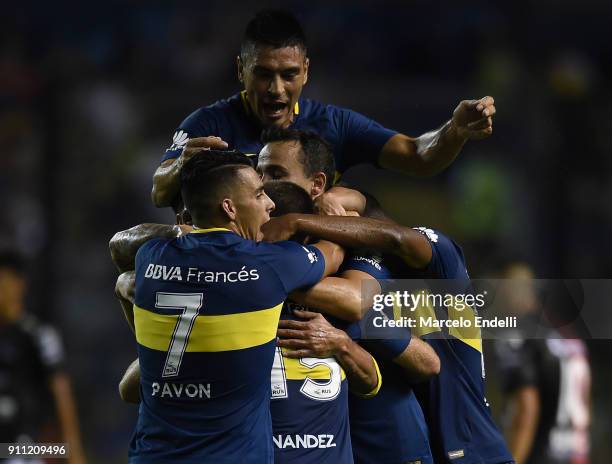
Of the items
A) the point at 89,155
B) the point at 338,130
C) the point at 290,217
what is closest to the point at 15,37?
the point at 89,155

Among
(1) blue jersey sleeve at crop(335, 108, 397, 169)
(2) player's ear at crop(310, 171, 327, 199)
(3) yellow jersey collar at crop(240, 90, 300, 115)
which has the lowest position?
(2) player's ear at crop(310, 171, 327, 199)

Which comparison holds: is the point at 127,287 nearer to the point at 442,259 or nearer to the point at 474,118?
the point at 442,259

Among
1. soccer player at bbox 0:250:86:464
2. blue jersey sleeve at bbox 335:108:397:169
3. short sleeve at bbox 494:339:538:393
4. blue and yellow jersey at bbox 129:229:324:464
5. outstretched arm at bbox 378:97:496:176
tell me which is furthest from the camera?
soccer player at bbox 0:250:86:464

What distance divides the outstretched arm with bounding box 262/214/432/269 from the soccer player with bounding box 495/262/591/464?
2.78m

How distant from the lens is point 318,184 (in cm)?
436

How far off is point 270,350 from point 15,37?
865cm

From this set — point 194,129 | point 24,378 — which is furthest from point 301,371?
point 24,378

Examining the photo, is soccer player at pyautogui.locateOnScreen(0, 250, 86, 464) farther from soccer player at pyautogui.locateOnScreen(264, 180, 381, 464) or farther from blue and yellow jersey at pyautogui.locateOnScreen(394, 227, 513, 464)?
soccer player at pyautogui.locateOnScreen(264, 180, 381, 464)

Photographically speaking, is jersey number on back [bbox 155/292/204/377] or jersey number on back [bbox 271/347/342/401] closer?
jersey number on back [bbox 155/292/204/377]

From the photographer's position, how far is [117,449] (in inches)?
348

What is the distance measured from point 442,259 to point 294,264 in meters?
0.84

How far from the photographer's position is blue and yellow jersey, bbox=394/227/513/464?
4262mm

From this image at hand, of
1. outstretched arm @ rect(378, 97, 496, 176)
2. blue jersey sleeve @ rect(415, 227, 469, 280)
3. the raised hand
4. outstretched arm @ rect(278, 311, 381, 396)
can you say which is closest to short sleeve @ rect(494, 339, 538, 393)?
outstretched arm @ rect(378, 97, 496, 176)

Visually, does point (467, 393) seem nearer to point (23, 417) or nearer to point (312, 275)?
point (312, 275)
